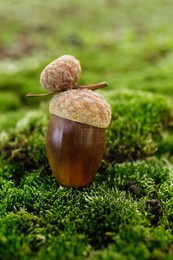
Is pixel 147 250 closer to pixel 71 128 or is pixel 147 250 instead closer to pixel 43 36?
pixel 71 128

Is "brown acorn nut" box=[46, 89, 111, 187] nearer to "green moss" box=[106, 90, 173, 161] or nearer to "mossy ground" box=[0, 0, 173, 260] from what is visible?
"mossy ground" box=[0, 0, 173, 260]

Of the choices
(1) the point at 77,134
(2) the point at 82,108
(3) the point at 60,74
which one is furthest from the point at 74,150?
(3) the point at 60,74

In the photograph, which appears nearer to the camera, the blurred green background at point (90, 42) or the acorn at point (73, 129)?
the acorn at point (73, 129)

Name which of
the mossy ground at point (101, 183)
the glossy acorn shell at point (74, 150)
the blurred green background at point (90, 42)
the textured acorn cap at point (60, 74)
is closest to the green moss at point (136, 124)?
the mossy ground at point (101, 183)

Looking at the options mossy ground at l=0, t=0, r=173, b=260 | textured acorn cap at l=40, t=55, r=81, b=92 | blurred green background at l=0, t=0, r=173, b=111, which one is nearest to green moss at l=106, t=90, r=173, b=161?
mossy ground at l=0, t=0, r=173, b=260

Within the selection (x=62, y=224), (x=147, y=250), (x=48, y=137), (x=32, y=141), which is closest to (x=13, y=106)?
(x=32, y=141)

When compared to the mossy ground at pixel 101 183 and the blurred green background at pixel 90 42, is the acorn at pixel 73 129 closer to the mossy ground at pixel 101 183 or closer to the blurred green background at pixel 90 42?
the mossy ground at pixel 101 183

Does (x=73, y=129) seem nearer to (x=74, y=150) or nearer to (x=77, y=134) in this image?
(x=77, y=134)
